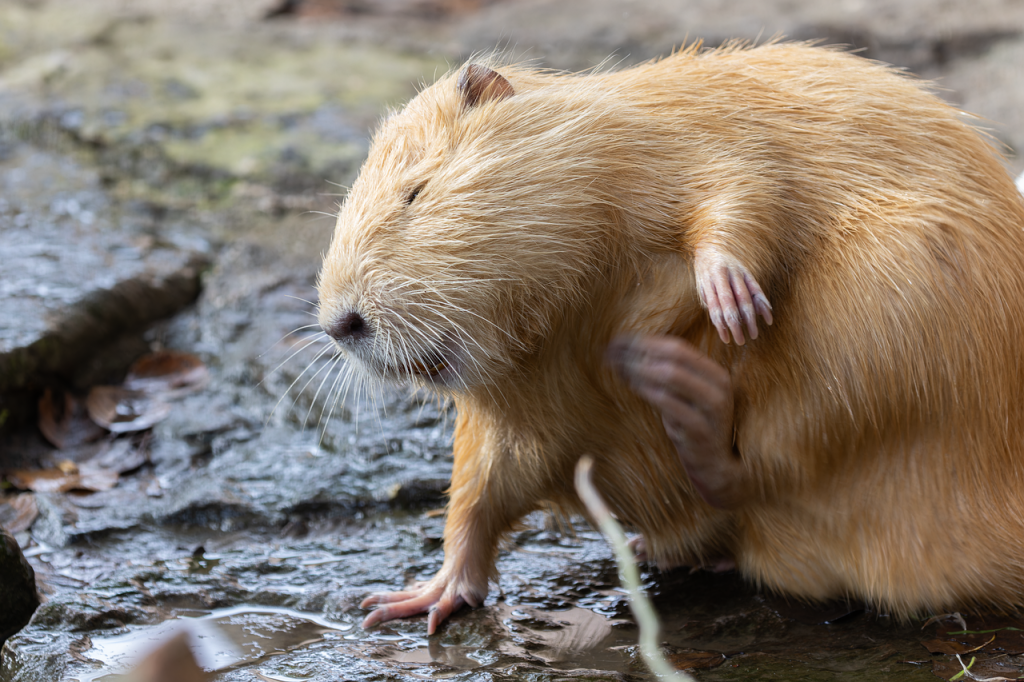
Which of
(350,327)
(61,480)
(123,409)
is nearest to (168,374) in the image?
(123,409)

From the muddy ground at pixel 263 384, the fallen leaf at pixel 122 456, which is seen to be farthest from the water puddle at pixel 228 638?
the fallen leaf at pixel 122 456

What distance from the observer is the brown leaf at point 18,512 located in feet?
10.7

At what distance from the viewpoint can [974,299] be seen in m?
2.37

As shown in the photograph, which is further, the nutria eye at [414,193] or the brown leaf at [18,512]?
the brown leaf at [18,512]

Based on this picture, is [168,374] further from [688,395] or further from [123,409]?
[688,395]

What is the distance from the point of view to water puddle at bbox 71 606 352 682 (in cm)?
253

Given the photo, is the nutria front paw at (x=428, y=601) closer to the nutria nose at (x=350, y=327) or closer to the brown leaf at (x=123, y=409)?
the nutria nose at (x=350, y=327)

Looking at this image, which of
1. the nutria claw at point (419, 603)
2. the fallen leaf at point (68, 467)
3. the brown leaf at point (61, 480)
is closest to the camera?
the nutria claw at point (419, 603)

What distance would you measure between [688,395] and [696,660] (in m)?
0.64

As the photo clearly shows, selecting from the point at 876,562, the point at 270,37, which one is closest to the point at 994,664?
the point at 876,562

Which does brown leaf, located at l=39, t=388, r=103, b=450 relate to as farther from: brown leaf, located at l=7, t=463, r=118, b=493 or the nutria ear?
the nutria ear

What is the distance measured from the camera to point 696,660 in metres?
2.35

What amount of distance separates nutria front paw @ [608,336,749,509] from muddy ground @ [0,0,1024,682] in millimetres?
469

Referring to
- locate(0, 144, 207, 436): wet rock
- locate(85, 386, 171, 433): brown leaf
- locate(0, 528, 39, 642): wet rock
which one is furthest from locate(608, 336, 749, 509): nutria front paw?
locate(0, 144, 207, 436): wet rock
